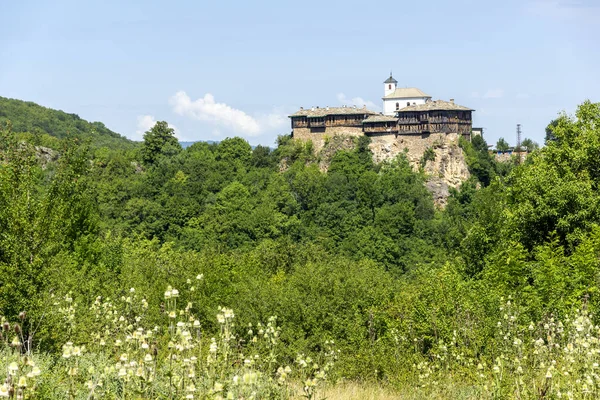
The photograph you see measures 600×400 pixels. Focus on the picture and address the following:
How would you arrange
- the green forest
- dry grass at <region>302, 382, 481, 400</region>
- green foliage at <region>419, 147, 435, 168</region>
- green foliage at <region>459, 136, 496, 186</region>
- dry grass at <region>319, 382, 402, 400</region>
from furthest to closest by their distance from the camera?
green foliage at <region>419, 147, 435, 168</region> → green foliage at <region>459, 136, 496, 186</region> → dry grass at <region>319, 382, 402, 400</region> → dry grass at <region>302, 382, 481, 400</region> → the green forest

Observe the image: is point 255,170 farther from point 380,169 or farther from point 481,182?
point 481,182

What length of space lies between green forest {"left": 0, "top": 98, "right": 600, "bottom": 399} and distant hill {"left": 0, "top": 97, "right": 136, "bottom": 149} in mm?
69775

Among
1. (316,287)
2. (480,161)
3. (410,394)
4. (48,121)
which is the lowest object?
(410,394)

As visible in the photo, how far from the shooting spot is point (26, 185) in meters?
15.8

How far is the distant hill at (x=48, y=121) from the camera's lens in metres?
147

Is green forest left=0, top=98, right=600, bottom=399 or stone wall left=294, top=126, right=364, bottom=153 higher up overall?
stone wall left=294, top=126, right=364, bottom=153

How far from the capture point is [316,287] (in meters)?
23.2

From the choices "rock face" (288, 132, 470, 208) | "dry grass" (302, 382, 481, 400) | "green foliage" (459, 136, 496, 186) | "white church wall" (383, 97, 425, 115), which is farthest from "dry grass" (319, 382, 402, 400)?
"white church wall" (383, 97, 425, 115)

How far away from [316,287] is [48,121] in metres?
145

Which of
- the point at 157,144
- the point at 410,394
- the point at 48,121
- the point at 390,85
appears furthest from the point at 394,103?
the point at 48,121

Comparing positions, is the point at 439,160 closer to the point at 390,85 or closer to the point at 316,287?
the point at 390,85

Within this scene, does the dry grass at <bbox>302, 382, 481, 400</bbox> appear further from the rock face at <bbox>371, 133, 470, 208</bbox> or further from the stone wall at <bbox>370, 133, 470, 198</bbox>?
the stone wall at <bbox>370, 133, 470, 198</bbox>

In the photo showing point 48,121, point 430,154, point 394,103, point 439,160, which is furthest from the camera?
point 48,121

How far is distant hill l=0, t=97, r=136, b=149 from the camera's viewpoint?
147000 millimetres
